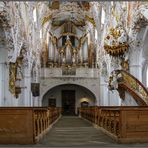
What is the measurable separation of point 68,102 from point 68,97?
64cm

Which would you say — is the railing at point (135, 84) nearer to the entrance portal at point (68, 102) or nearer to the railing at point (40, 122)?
the railing at point (40, 122)

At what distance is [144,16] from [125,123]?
25.2ft

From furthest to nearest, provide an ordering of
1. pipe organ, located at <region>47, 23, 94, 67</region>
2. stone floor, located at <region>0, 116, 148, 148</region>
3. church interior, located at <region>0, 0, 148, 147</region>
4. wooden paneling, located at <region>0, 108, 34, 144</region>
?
pipe organ, located at <region>47, 23, 94, 67</region>
church interior, located at <region>0, 0, 148, 147</region>
wooden paneling, located at <region>0, 108, 34, 144</region>
stone floor, located at <region>0, 116, 148, 148</region>

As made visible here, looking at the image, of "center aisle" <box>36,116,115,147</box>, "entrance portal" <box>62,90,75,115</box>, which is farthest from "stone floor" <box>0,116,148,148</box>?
"entrance portal" <box>62,90,75,115</box>

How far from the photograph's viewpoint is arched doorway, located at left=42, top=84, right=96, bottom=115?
1538 inches

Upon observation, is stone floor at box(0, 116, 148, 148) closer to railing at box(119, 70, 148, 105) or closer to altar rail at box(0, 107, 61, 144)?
altar rail at box(0, 107, 61, 144)

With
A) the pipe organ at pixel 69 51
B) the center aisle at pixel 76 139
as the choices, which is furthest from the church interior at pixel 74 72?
the pipe organ at pixel 69 51

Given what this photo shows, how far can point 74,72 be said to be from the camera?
119ft

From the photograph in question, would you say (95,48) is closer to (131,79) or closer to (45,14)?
(45,14)

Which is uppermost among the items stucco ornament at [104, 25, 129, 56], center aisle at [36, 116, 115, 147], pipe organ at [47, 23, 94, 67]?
pipe organ at [47, 23, 94, 67]

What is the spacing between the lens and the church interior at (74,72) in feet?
32.0

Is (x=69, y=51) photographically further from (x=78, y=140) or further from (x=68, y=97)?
(x=78, y=140)

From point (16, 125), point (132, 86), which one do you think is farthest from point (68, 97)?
point (16, 125)

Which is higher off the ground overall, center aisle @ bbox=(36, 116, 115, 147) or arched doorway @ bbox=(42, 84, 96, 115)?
arched doorway @ bbox=(42, 84, 96, 115)
